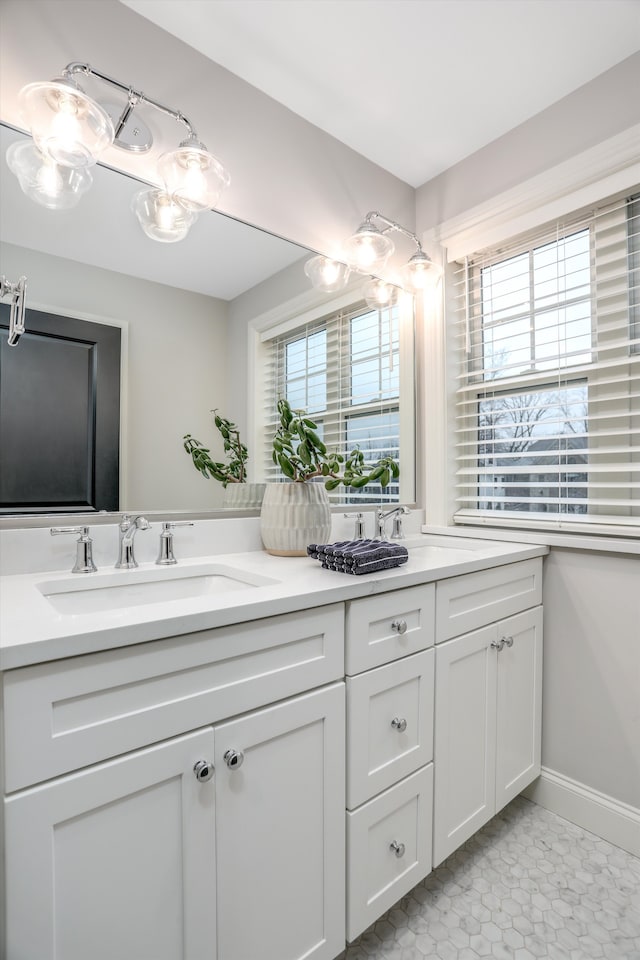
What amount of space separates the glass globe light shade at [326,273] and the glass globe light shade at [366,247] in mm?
51

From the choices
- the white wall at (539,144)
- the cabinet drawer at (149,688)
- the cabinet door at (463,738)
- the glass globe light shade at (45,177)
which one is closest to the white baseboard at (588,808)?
the cabinet door at (463,738)

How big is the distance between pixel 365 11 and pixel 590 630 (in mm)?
2038

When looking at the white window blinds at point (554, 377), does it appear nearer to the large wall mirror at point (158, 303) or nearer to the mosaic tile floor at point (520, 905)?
the large wall mirror at point (158, 303)

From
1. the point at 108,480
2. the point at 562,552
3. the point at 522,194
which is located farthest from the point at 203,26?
the point at 562,552

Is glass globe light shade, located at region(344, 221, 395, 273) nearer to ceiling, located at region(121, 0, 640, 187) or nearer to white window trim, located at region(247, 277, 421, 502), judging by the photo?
white window trim, located at region(247, 277, 421, 502)

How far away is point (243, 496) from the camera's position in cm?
162

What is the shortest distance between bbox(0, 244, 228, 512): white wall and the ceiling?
76 cm

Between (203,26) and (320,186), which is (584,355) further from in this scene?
(203,26)

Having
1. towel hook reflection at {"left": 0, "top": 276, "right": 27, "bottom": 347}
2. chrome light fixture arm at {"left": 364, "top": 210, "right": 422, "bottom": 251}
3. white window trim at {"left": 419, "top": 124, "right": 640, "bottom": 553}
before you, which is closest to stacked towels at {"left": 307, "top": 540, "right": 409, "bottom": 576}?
white window trim at {"left": 419, "top": 124, "right": 640, "bottom": 553}

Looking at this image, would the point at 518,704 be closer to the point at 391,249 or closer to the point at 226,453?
the point at 226,453

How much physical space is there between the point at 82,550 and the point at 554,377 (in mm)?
1660

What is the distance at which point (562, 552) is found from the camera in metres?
1.73

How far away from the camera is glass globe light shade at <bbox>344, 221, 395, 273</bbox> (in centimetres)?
182

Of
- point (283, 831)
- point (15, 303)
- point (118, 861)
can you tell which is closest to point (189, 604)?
point (118, 861)
